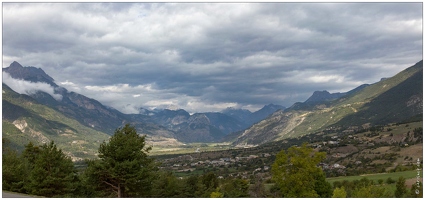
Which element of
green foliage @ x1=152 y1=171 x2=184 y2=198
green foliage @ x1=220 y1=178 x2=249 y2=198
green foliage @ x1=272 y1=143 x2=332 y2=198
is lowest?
green foliage @ x1=220 y1=178 x2=249 y2=198

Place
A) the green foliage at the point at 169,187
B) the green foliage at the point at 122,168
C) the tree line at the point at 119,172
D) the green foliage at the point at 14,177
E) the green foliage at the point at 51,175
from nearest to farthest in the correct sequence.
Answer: the green foliage at the point at 122,168 < the tree line at the point at 119,172 < the green foliage at the point at 51,175 < the green foliage at the point at 14,177 < the green foliage at the point at 169,187

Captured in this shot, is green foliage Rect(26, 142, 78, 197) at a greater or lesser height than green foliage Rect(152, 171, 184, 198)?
greater

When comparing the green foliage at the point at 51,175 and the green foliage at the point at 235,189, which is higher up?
the green foliage at the point at 51,175

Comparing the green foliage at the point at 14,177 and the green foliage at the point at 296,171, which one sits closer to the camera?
the green foliage at the point at 296,171

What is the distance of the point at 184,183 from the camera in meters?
86.7

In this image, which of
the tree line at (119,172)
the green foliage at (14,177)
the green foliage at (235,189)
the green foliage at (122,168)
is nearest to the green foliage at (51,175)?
the tree line at (119,172)

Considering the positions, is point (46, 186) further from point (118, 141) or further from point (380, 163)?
point (380, 163)

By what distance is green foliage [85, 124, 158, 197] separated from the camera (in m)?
42.8

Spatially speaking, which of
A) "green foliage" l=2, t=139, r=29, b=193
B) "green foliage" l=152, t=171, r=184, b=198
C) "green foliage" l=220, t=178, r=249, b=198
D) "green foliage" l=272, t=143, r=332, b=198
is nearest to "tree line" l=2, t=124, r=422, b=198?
"green foliage" l=272, t=143, r=332, b=198

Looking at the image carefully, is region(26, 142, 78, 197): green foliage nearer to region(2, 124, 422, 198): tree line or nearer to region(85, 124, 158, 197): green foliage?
region(2, 124, 422, 198): tree line

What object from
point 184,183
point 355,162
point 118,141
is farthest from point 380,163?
point 118,141

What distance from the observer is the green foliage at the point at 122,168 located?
141 ft

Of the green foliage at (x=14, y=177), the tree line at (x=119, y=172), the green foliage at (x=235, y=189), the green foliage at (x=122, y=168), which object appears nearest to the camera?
the green foliage at (x=122, y=168)

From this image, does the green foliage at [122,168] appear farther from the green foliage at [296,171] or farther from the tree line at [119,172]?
the green foliage at [296,171]
